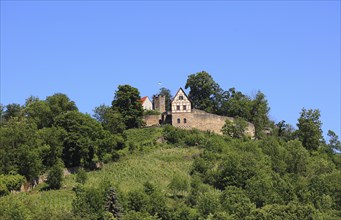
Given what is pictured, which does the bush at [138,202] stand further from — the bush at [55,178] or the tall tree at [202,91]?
the tall tree at [202,91]

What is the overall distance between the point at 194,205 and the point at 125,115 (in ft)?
85.8

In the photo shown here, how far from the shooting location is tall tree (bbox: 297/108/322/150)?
103m

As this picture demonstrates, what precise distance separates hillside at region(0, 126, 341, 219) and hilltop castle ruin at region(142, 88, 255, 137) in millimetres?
2399

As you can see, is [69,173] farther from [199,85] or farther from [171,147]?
[199,85]

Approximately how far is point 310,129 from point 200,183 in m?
25.7

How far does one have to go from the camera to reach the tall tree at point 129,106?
101 m

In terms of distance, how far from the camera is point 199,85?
4218 inches

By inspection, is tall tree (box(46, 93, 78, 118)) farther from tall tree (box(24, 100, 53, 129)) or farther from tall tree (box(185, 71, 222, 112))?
tall tree (box(185, 71, 222, 112))

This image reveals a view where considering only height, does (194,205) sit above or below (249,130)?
below

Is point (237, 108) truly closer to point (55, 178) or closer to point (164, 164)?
point (164, 164)

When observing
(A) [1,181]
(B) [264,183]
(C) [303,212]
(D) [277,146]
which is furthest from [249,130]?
(A) [1,181]

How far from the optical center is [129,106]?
3994 inches

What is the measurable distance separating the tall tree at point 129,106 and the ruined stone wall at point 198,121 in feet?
14.7

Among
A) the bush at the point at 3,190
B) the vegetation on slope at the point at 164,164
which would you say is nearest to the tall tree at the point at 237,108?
the vegetation on slope at the point at 164,164
